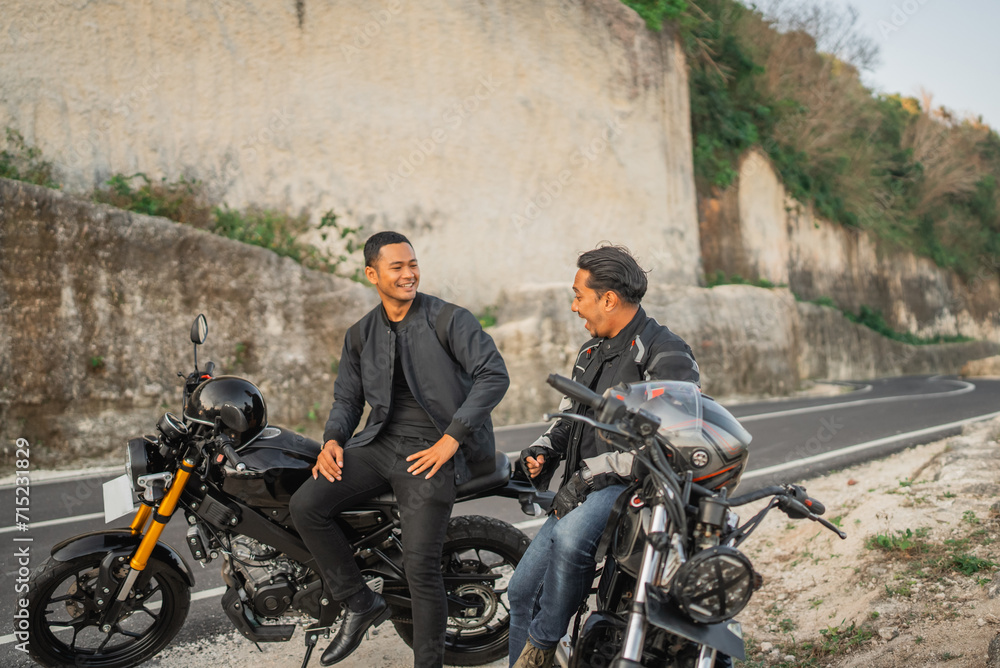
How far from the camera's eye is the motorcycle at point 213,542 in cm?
311

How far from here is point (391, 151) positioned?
1623cm

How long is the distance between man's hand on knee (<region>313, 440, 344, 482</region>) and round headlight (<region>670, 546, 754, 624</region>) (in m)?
1.62

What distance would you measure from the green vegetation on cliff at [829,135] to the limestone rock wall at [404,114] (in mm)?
1813

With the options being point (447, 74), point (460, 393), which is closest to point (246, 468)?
point (460, 393)

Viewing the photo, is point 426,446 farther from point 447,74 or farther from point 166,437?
point 447,74

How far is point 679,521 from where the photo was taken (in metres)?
2.07

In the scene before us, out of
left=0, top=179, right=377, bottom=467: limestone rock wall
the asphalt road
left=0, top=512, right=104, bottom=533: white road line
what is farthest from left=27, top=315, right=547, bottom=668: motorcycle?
left=0, top=179, right=377, bottom=467: limestone rock wall

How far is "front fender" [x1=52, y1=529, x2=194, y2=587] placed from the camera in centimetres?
313

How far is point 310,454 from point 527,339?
10572 mm

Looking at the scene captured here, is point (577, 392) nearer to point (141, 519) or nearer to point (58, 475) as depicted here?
point (141, 519)

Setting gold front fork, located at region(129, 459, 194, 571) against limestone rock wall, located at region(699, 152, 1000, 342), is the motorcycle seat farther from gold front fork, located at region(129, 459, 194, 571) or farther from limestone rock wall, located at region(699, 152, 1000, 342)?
limestone rock wall, located at region(699, 152, 1000, 342)

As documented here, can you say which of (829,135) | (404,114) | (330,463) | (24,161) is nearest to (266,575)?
(330,463)

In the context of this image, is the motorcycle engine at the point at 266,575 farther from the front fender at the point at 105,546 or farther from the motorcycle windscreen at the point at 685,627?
the motorcycle windscreen at the point at 685,627

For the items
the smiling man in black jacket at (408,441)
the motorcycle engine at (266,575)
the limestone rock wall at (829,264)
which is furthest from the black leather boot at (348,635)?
the limestone rock wall at (829,264)
